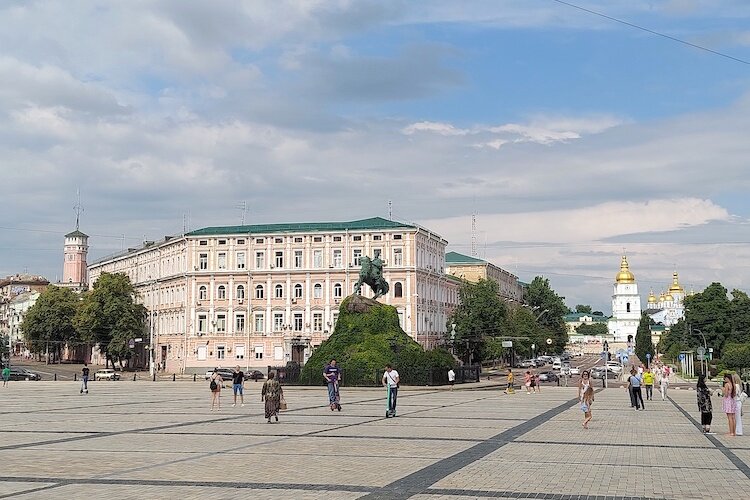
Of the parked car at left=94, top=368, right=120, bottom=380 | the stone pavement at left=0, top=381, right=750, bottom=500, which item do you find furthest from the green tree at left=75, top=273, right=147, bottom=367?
the stone pavement at left=0, top=381, right=750, bottom=500

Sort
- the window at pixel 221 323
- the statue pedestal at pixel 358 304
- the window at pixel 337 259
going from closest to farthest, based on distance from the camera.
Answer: the statue pedestal at pixel 358 304
the window at pixel 337 259
the window at pixel 221 323

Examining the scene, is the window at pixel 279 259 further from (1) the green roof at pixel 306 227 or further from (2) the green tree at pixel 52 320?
(2) the green tree at pixel 52 320

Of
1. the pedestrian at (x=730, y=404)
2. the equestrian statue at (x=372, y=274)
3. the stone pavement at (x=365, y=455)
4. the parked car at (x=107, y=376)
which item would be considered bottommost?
the parked car at (x=107, y=376)

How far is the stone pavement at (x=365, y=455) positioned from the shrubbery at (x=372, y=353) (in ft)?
58.6

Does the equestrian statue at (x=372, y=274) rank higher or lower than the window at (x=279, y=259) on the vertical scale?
lower

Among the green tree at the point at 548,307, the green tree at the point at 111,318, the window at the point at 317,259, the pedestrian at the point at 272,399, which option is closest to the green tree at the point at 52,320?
the green tree at the point at 111,318

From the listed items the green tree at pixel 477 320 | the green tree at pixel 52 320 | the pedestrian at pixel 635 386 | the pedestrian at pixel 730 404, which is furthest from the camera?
the green tree at pixel 52 320

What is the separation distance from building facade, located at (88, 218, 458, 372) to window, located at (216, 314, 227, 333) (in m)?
0.09

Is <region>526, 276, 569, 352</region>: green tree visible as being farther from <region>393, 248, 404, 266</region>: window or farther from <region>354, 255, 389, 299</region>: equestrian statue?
<region>354, 255, 389, 299</region>: equestrian statue

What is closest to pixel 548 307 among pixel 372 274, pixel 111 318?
pixel 111 318

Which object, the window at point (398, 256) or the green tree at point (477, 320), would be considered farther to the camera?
the green tree at point (477, 320)

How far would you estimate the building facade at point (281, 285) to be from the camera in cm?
8469

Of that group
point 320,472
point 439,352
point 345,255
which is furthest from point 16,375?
point 320,472

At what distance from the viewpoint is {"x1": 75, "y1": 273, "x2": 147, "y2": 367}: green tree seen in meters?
88.6
